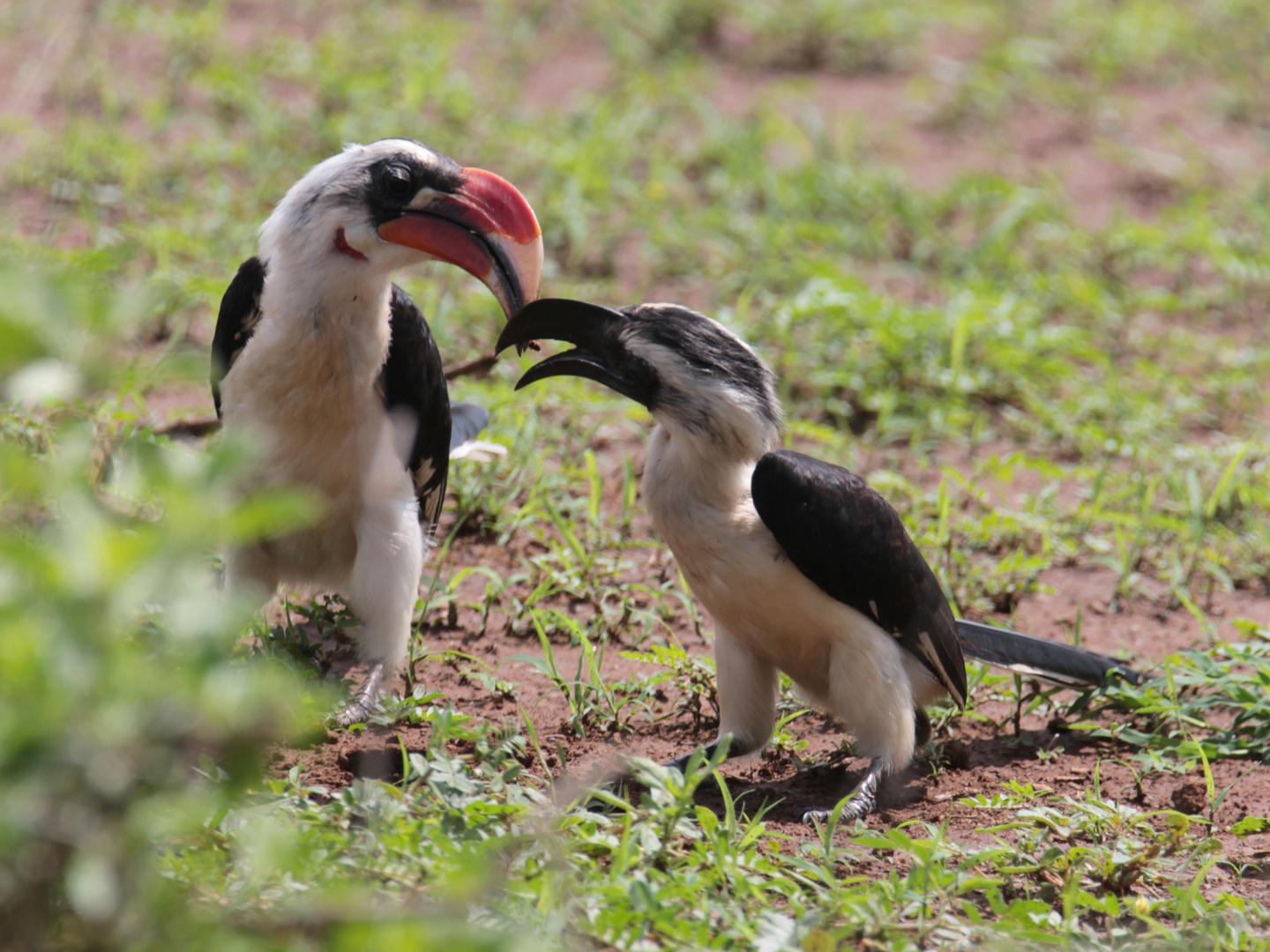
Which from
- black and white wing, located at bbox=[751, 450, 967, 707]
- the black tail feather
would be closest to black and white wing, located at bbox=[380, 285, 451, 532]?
black and white wing, located at bbox=[751, 450, 967, 707]

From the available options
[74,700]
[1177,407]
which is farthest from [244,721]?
[1177,407]

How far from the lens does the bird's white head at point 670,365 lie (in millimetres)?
3275

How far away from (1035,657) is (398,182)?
219 centimetres

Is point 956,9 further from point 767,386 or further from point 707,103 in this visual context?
point 767,386

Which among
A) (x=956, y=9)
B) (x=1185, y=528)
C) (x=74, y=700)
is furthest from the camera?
(x=956, y=9)

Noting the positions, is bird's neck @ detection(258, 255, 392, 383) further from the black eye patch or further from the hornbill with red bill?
Result: the black eye patch

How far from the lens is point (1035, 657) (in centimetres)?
366

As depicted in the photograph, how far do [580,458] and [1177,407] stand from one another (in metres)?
2.86

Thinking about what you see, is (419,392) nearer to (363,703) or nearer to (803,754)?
(363,703)

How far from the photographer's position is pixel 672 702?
12.5 feet

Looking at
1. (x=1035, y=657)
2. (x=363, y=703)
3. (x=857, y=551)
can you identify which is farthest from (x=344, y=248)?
(x=1035, y=657)

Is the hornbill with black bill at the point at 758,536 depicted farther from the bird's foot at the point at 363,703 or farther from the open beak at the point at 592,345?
the bird's foot at the point at 363,703

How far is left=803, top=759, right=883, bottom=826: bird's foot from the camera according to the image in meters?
3.21

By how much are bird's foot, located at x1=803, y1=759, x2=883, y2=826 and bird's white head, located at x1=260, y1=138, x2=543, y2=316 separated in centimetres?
149
